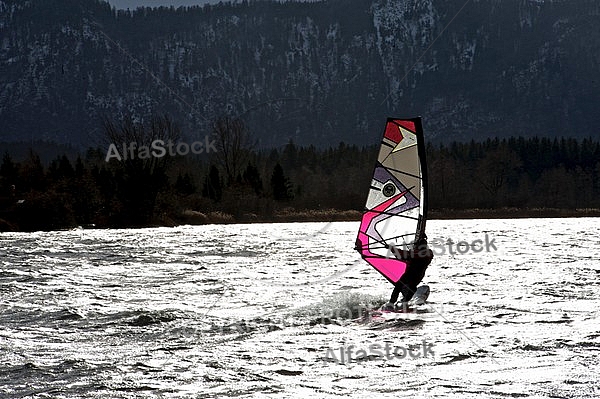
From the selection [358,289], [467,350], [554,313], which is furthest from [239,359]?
[358,289]

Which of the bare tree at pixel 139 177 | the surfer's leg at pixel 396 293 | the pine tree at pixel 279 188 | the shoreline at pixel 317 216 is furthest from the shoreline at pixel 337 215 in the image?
the surfer's leg at pixel 396 293

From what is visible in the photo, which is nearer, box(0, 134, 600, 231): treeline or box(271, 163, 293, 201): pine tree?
box(0, 134, 600, 231): treeline

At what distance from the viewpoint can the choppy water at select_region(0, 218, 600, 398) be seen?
6.89 meters

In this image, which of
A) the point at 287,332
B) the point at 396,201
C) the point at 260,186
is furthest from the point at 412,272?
the point at 260,186

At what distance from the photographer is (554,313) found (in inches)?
434

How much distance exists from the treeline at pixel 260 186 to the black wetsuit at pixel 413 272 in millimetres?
36908

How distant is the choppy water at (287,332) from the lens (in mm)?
6887

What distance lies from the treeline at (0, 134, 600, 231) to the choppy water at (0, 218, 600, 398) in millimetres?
30798

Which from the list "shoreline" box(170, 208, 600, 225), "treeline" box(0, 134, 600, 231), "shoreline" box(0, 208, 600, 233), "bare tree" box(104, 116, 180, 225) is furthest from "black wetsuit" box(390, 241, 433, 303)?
"shoreline" box(170, 208, 600, 225)

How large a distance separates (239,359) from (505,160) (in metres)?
114

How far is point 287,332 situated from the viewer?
391 inches

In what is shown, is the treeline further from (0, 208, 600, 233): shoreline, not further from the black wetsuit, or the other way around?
the black wetsuit

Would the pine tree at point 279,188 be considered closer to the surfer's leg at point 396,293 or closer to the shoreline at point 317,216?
the shoreline at point 317,216

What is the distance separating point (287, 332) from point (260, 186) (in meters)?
65.1
